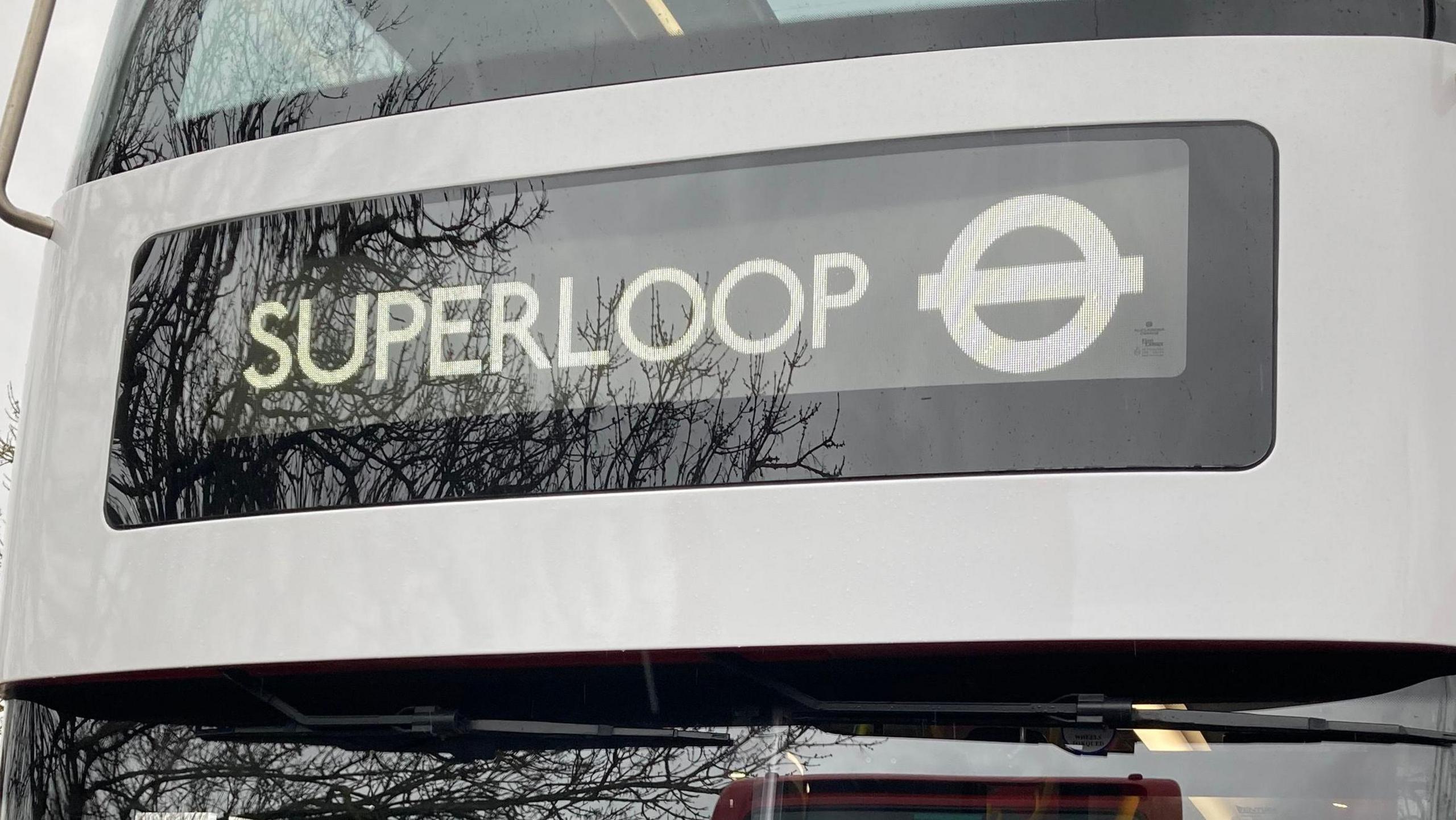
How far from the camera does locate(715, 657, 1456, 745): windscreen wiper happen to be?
2.31 m

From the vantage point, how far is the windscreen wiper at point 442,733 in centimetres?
251

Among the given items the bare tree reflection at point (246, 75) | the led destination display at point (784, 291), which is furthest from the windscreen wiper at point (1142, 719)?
the bare tree reflection at point (246, 75)

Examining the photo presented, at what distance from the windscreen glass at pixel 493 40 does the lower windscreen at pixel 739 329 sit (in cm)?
19

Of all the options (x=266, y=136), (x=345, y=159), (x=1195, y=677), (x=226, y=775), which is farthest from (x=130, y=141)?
(x=1195, y=677)

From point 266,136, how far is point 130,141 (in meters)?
0.38

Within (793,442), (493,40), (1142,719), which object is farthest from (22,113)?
(1142,719)

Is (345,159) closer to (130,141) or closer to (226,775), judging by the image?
(130,141)

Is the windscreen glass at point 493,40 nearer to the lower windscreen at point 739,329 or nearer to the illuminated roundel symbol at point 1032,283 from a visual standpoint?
the lower windscreen at point 739,329

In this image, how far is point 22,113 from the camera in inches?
123

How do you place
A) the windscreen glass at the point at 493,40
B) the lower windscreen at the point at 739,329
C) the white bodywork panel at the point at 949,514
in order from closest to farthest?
the white bodywork panel at the point at 949,514 → the lower windscreen at the point at 739,329 → the windscreen glass at the point at 493,40

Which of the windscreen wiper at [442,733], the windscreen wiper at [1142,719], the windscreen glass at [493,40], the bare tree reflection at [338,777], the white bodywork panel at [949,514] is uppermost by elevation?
the windscreen glass at [493,40]

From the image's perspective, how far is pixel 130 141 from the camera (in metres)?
3.12

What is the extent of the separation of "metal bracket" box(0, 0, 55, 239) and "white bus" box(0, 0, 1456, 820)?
1.52ft

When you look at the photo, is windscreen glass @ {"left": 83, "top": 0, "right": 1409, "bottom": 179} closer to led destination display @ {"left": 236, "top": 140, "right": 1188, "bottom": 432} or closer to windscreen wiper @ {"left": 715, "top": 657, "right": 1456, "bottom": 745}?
led destination display @ {"left": 236, "top": 140, "right": 1188, "bottom": 432}
